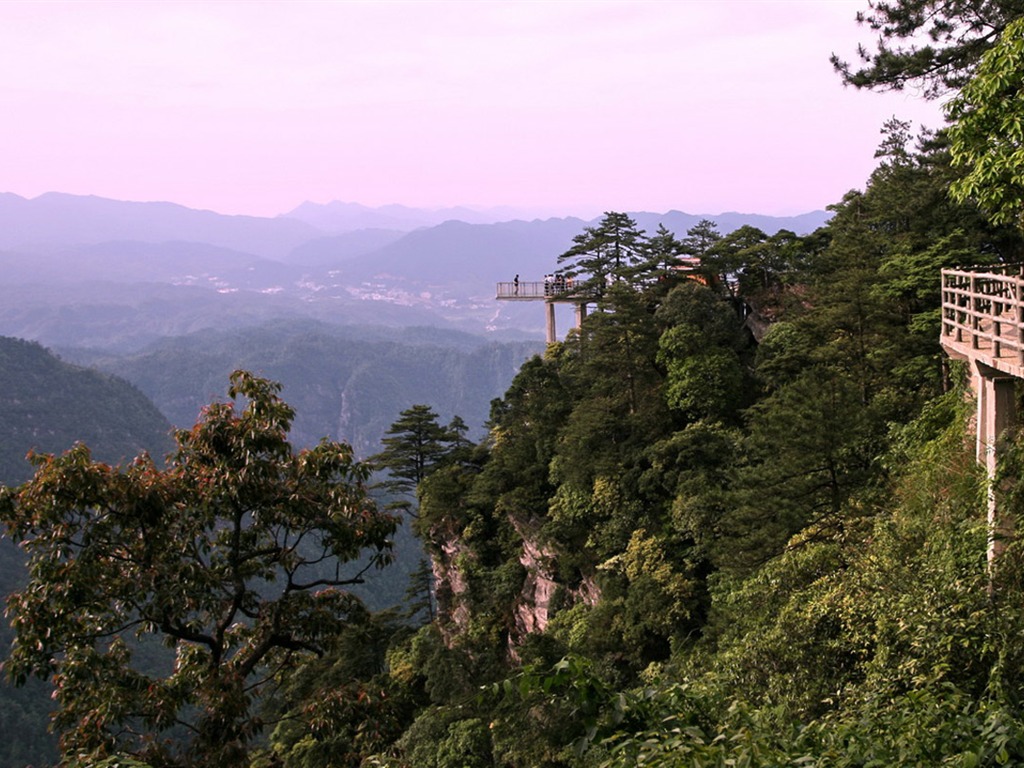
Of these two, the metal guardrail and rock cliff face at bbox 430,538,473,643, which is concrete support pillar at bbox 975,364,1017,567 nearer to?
rock cliff face at bbox 430,538,473,643

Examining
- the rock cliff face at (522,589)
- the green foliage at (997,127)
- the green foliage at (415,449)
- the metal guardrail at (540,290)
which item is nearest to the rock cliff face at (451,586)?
the rock cliff face at (522,589)

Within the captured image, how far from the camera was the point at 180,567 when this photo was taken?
7.32 m

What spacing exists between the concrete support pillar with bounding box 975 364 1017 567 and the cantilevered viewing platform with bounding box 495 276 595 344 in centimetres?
2252

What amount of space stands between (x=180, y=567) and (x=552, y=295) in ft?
95.5

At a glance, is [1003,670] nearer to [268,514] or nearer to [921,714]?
[921,714]

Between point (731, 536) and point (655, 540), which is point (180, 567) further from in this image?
point (655, 540)

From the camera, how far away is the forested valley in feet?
22.0

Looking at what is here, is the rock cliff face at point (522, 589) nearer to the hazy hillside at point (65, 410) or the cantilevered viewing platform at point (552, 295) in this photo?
the cantilevered viewing platform at point (552, 295)

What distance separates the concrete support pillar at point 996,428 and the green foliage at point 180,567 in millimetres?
6551

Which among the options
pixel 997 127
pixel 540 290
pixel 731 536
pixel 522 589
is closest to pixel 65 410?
pixel 540 290

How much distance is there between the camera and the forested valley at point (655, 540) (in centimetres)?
669

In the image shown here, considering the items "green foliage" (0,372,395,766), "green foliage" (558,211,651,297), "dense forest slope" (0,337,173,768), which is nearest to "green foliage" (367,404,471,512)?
"green foliage" (558,211,651,297)

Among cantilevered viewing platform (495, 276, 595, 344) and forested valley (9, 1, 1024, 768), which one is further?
cantilevered viewing platform (495, 276, 595, 344)

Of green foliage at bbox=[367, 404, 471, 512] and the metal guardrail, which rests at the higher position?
the metal guardrail
